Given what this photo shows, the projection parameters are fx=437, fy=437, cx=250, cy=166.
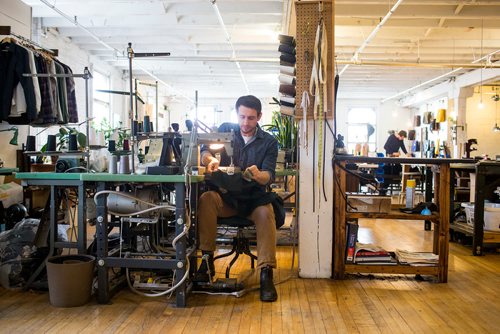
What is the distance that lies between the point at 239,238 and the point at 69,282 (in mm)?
1123

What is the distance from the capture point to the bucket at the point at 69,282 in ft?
7.84

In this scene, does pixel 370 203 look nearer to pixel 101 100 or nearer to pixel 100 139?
pixel 100 139

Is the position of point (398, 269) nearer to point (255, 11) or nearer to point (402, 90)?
point (255, 11)

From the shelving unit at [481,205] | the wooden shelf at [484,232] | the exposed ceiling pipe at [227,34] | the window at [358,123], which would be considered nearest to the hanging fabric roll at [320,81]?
the shelving unit at [481,205]

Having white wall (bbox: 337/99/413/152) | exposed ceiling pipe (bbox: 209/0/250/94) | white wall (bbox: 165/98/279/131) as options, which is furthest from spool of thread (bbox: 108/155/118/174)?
white wall (bbox: 337/99/413/152)

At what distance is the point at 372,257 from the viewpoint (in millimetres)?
3076

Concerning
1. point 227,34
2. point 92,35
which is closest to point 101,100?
point 92,35

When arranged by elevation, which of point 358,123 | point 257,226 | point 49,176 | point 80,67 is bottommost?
point 257,226

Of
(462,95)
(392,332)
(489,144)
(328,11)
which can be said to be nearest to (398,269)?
(392,332)

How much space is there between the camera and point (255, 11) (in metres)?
6.62

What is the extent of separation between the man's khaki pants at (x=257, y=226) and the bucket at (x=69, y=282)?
2.20 ft

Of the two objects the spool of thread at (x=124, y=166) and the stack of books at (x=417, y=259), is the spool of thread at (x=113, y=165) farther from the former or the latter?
the stack of books at (x=417, y=259)

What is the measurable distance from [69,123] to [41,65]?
73cm

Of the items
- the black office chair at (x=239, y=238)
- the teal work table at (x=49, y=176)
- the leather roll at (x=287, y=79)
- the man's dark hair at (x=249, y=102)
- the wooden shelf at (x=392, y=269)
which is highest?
the leather roll at (x=287, y=79)
